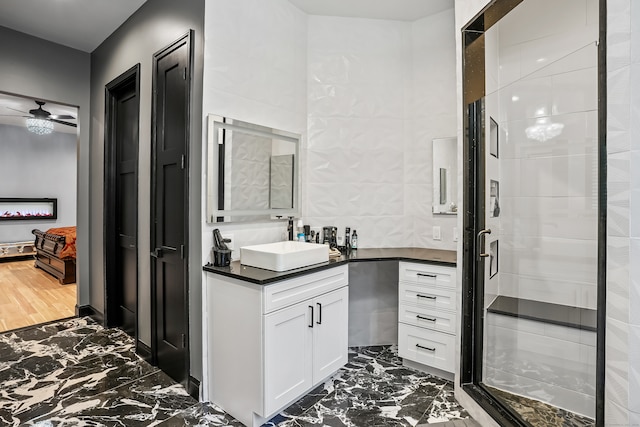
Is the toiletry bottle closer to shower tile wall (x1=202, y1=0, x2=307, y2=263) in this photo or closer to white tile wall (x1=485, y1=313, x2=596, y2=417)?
shower tile wall (x1=202, y1=0, x2=307, y2=263)

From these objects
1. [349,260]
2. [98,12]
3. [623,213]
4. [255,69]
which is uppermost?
[98,12]

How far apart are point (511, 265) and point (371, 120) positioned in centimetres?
161

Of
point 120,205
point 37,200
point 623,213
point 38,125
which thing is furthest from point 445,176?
point 37,200

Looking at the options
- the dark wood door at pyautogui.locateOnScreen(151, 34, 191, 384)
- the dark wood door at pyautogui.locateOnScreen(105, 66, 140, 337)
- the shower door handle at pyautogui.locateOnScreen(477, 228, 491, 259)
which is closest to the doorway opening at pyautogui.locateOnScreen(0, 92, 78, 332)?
the dark wood door at pyautogui.locateOnScreen(105, 66, 140, 337)

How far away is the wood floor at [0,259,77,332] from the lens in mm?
3670

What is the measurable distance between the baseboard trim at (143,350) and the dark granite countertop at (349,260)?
111cm

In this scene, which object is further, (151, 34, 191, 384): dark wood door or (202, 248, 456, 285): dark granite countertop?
(151, 34, 191, 384): dark wood door

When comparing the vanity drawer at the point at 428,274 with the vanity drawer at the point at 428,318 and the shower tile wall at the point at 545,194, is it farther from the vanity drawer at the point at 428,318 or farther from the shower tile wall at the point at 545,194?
the shower tile wall at the point at 545,194

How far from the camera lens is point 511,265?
2.09m

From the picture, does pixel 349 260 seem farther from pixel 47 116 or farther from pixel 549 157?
pixel 47 116

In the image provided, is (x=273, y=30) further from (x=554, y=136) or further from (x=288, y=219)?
(x=554, y=136)

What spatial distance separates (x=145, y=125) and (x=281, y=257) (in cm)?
161

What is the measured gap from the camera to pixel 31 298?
14.4 ft

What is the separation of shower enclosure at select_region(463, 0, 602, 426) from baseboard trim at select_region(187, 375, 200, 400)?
1.65m
